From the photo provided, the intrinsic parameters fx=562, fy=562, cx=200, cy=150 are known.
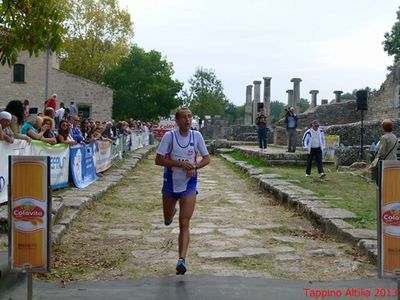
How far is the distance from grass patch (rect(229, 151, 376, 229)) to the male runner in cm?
300

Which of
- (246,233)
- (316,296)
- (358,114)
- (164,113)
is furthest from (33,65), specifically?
(316,296)

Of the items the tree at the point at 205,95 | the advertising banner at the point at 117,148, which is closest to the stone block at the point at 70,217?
the advertising banner at the point at 117,148

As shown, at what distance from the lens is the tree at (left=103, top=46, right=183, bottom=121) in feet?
165

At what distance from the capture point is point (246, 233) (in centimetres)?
801

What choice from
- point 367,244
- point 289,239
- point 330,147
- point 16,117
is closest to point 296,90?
point 330,147

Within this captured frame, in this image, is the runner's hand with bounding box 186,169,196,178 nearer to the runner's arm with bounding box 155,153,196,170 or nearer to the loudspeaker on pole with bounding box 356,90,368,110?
the runner's arm with bounding box 155,153,196,170

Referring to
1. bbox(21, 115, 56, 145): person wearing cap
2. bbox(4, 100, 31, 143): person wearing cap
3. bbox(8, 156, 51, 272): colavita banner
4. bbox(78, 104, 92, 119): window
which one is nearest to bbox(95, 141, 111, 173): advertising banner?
bbox(21, 115, 56, 145): person wearing cap

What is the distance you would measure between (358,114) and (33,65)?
24072mm

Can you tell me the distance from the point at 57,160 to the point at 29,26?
5.76 m

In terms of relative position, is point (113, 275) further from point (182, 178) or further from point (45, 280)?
point (182, 178)

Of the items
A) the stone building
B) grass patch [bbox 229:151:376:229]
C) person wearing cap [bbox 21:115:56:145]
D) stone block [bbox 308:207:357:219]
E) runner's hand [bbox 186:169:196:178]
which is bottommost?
stone block [bbox 308:207:357:219]

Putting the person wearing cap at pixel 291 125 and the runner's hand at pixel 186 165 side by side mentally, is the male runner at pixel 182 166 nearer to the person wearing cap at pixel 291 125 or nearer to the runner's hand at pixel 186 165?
the runner's hand at pixel 186 165

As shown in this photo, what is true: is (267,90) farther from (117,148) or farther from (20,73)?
(117,148)

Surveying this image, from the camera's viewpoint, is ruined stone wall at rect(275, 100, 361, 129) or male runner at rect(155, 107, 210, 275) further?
ruined stone wall at rect(275, 100, 361, 129)
